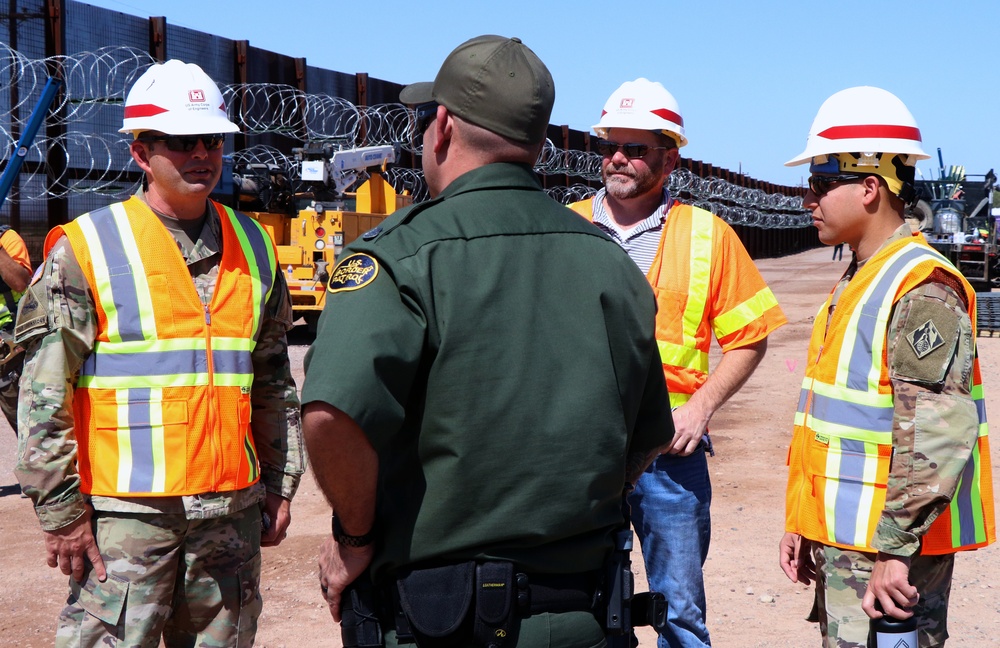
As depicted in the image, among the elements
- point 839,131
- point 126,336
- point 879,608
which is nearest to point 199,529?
point 126,336

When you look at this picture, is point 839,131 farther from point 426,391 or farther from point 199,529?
point 199,529

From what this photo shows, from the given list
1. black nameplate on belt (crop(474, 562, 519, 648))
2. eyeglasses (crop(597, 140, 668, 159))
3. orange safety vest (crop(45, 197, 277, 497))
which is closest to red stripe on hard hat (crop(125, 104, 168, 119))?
orange safety vest (crop(45, 197, 277, 497))

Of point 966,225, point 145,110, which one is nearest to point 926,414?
point 145,110

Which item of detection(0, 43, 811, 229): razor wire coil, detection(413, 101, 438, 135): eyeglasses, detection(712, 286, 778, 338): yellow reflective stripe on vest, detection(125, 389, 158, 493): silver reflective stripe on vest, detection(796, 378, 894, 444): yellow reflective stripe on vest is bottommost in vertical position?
detection(125, 389, 158, 493): silver reflective stripe on vest

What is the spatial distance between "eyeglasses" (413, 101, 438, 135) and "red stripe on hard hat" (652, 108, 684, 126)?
200cm

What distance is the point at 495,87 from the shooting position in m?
2.20

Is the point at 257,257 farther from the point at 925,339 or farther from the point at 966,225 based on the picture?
the point at 966,225

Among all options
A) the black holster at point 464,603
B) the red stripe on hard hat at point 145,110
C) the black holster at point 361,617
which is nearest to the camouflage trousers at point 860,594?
the black holster at point 464,603

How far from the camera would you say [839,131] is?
3.29 meters

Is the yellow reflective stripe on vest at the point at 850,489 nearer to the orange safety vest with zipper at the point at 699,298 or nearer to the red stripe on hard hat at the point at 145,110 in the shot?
the orange safety vest with zipper at the point at 699,298

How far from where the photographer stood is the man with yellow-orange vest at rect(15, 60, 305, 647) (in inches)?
122

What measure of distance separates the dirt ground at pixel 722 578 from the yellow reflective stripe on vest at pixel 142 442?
1975mm

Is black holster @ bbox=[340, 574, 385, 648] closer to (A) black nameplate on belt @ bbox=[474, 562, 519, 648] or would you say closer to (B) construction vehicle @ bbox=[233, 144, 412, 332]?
(A) black nameplate on belt @ bbox=[474, 562, 519, 648]

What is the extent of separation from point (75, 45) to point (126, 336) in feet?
45.1
